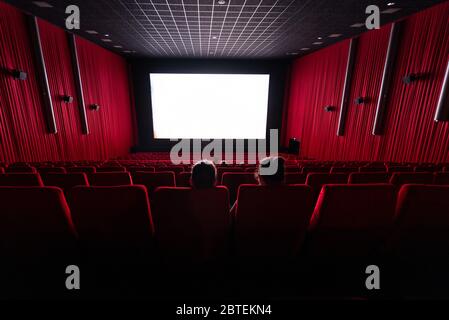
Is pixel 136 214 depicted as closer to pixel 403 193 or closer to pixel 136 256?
pixel 136 256

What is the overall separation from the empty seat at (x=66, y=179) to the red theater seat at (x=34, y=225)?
2.57 ft

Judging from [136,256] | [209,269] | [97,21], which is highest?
[97,21]

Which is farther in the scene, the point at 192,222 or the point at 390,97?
the point at 390,97

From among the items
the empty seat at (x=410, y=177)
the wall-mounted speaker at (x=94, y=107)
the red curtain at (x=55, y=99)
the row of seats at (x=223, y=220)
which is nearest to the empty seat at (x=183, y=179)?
the row of seats at (x=223, y=220)

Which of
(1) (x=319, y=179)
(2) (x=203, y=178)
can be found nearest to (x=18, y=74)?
(2) (x=203, y=178)

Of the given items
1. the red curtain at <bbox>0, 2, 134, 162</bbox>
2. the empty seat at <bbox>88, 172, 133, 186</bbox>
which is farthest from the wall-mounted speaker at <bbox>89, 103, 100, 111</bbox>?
the empty seat at <bbox>88, 172, 133, 186</bbox>

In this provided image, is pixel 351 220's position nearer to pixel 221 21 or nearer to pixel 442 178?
pixel 442 178

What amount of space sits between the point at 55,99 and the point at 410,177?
806cm

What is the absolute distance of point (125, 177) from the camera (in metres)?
2.33

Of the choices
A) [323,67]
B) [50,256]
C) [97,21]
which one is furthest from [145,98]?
[50,256]

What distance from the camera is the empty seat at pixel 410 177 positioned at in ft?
7.22

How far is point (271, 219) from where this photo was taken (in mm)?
1564

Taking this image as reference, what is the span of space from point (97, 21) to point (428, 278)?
8.07m

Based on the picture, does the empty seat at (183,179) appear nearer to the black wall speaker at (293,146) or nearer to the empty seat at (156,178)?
the empty seat at (156,178)
